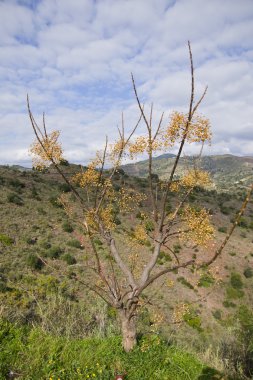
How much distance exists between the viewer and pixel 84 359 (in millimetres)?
7129

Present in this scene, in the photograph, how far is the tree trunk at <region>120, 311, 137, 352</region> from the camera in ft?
25.2

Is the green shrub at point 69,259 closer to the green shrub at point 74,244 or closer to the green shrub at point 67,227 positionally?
the green shrub at point 74,244

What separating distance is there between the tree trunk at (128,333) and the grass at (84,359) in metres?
0.15

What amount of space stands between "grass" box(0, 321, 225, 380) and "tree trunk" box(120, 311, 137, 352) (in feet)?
0.48

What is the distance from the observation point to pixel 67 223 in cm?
4531

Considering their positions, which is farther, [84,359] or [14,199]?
[14,199]

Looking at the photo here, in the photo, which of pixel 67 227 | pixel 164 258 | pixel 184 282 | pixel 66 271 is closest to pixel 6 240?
pixel 66 271

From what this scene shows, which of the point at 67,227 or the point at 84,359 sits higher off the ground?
the point at 84,359

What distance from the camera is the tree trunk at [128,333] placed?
7668 mm

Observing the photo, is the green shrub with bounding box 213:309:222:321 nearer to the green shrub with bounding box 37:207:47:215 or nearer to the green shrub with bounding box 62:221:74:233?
the green shrub with bounding box 62:221:74:233

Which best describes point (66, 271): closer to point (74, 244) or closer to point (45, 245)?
point (45, 245)

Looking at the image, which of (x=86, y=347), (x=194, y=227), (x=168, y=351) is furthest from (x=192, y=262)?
(x=86, y=347)

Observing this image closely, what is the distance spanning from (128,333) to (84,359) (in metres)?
1.20

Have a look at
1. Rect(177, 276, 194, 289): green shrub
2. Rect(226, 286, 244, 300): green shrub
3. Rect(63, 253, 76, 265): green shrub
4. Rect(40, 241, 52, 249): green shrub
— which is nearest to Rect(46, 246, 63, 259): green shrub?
Rect(40, 241, 52, 249): green shrub
